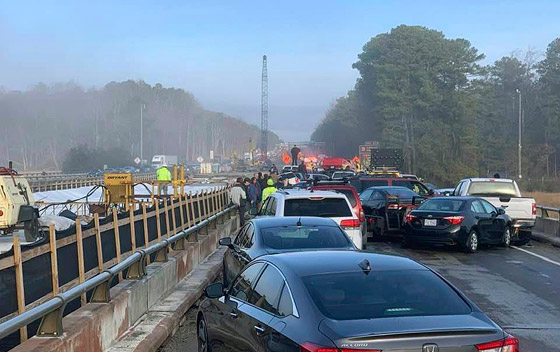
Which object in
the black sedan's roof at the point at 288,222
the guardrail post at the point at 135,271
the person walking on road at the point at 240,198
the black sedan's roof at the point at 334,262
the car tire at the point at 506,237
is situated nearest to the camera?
the black sedan's roof at the point at 334,262

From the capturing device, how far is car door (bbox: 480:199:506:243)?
18.7 metres

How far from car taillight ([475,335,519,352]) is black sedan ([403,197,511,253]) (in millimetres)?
13556

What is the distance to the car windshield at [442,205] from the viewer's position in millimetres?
18516

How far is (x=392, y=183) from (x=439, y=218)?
25.1 ft

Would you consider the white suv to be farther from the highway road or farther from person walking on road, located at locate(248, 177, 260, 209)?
person walking on road, located at locate(248, 177, 260, 209)

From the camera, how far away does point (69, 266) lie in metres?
7.60

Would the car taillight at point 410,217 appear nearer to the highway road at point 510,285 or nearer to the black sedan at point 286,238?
the highway road at point 510,285

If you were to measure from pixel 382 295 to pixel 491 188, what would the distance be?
18.5m

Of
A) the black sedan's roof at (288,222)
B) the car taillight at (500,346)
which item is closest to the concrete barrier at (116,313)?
the black sedan's roof at (288,222)

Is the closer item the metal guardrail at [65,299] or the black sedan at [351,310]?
the black sedan at [351,310]

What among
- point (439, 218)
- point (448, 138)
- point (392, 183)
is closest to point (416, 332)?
point (439, 218)

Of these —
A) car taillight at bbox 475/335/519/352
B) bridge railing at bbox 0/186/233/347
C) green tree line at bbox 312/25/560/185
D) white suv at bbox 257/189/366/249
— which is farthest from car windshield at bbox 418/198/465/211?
green tree line at bbox 312/25/560/185

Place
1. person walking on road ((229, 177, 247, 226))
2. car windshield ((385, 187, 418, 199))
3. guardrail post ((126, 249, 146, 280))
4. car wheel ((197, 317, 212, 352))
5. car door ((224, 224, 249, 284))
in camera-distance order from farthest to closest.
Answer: person walking on road ((229, 177, 247, 226)) → car windshield ((385, 187, 418, 199)) → car door ((224, 224, 249, 284)) → guardrail post ((126, 249, 146, 280)) → car wheel ((197, 317, 212, 352))

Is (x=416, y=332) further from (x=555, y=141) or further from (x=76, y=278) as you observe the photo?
(x=555, y=141)
